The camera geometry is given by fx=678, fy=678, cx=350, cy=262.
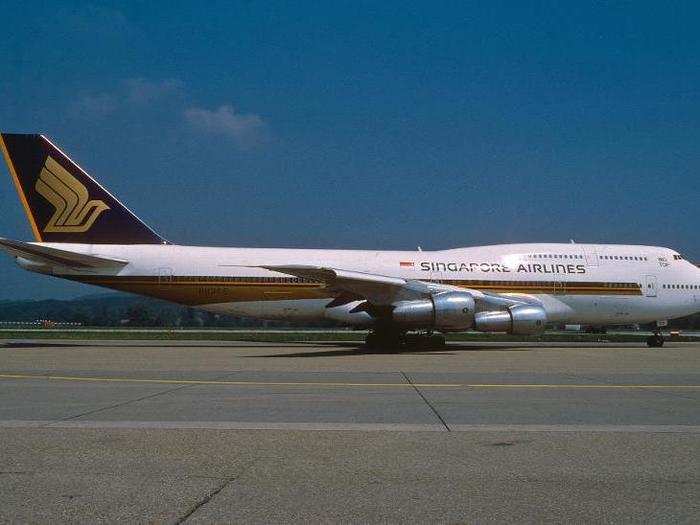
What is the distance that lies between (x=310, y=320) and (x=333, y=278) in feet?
14.5

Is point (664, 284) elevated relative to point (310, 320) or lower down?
elevated

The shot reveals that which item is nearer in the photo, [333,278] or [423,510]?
[423,510]

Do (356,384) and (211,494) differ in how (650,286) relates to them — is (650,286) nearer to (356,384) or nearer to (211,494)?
(356,384)

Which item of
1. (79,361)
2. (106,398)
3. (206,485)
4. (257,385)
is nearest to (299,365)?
(257,385)

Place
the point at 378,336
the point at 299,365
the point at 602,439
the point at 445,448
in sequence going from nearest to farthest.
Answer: the point at 445,448
the point at 602,439
the point at 299,365
the point at 378,336

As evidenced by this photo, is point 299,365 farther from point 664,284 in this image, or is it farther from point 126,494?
point 664,284

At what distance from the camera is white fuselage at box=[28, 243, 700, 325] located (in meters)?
24.9

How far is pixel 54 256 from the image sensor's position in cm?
2336

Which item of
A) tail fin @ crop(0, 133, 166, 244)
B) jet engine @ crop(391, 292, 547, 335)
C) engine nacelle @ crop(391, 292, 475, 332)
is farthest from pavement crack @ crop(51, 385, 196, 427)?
tail fin @ crop(0, 133, 166, 244)

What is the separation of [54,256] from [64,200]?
293cm

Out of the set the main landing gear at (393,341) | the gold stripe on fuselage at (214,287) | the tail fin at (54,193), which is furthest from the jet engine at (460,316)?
the tail fin at (54,193)

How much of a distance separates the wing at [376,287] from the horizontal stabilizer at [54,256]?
7087mm

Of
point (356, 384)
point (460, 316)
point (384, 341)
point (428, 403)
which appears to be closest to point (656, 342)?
point (460, 316)

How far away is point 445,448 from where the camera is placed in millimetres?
6152
